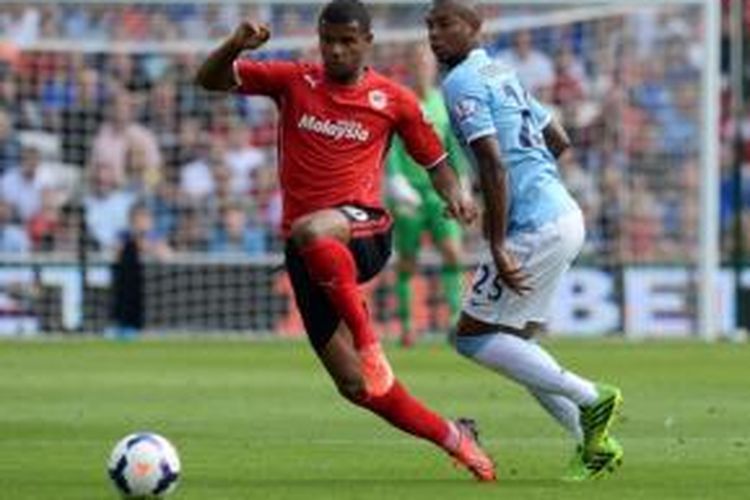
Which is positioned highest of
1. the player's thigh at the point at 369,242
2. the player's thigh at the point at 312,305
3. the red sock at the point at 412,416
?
the player's thigh at the point at 369,242

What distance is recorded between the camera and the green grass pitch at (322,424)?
442 inches

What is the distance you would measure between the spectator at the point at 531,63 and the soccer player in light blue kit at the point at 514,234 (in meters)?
15.9

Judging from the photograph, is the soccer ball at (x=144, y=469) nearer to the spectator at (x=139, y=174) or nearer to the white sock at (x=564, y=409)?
the white sock at (x=564, y=409)

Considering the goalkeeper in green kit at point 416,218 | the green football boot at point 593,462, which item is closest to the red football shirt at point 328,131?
the green football boot at point 593,462

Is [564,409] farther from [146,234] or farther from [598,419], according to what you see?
[146,234]

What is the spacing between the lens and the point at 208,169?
28328mm

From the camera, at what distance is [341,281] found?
11.5 meters

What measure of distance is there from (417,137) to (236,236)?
1593cm

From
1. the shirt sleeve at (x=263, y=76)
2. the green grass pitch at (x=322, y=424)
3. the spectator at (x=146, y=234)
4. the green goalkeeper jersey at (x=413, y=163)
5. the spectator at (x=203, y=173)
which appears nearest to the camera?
the green grass pitch at (x=322, y=424)

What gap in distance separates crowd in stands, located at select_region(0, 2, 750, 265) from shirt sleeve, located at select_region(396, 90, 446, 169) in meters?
15.6

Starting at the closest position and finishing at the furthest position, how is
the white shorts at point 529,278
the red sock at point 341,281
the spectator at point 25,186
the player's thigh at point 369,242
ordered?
the red sock at point 341,281 → the player's thigh at point 369,242 → the white shorts at point 529,278 → the spectator at point 25,186

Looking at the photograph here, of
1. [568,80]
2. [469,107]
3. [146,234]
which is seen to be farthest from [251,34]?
[568,80]

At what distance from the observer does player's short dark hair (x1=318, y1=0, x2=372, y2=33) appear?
1177cm

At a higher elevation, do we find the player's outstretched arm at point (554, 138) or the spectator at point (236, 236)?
the player's outstretched arm at point (554, 138)
